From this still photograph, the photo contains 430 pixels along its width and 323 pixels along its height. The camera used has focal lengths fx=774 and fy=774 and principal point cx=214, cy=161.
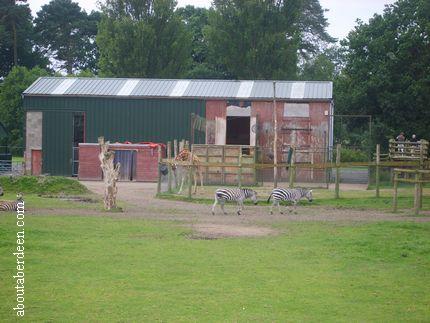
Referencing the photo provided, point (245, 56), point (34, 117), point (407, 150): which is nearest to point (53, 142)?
point (34, 117)

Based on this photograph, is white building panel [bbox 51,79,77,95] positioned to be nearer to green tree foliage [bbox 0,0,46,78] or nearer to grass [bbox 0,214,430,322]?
grass [bbox 0,214,430,322]

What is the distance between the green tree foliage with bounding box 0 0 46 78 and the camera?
80.1 metres

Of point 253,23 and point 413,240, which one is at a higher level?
point 253,23

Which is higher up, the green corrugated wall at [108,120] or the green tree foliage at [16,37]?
the green tree foliage at [16,37]

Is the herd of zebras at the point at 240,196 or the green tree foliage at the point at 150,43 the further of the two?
the green tree foliage at the point at 150,43

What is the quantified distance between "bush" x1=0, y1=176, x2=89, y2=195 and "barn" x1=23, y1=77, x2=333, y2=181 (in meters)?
12.7

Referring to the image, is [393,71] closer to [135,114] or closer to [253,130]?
[253,130]

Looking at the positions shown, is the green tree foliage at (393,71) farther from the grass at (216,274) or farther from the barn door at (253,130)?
the grass at (216,274)

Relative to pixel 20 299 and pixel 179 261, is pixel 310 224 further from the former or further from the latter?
pixel 20 299

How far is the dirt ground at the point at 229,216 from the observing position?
19203 mm

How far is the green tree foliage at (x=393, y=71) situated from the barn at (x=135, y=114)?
379 centimetres

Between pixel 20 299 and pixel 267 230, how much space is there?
362 inches

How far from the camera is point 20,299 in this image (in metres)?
11.1

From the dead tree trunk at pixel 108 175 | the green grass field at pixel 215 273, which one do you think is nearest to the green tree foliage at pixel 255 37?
the dead tree trunk at pixel 108 175
